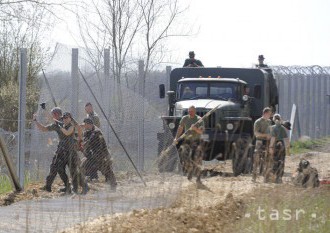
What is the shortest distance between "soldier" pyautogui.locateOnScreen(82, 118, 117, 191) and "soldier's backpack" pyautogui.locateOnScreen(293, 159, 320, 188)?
252cm

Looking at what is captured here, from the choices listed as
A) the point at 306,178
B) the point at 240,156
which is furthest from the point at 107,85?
the point at 240,156

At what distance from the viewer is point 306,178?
15.2m

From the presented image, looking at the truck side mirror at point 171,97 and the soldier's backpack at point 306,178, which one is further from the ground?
the truck side mirror at point 171,97

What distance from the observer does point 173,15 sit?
32.2 m

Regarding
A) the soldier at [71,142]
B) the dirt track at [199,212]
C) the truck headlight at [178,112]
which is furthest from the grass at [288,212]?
the truck headlight at [178,112]

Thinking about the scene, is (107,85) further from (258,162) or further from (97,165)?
(258,162)

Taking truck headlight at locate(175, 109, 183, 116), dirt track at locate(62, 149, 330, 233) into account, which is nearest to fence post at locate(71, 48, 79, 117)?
dirt track at locate(62, 149, 330, 233)

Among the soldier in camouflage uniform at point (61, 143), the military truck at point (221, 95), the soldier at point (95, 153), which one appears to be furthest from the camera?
the military truck at point (221, 95)

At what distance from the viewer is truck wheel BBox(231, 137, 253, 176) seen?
11.6 meters

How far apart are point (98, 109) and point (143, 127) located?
2152 millimetres

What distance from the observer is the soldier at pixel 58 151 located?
1671cm

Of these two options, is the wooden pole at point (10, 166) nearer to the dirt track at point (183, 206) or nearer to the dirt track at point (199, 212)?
the dirt track at point (183, 206)

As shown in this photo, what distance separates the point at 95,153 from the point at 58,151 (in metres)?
1.43

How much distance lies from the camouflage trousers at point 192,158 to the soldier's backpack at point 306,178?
6.34 ft
